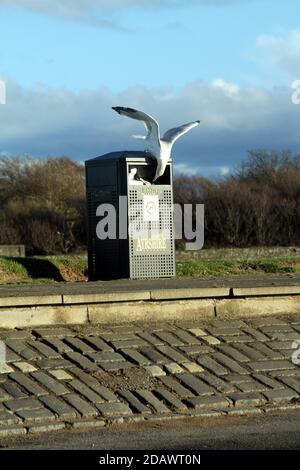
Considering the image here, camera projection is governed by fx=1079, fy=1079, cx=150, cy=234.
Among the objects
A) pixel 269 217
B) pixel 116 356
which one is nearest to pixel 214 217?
pixel 269 217

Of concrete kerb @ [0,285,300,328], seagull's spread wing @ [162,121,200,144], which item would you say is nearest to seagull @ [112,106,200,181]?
seagull's spread wing @ [162,121,200,144]

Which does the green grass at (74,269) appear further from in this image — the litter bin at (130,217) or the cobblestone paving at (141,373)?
the cobblestone paving at (141,373)

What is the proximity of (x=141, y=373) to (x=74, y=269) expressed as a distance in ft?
30.4

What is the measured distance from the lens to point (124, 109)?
16938 mm

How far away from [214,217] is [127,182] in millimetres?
16618

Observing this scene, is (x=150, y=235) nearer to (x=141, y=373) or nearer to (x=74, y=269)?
(x=74, y=269)

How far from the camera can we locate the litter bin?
17.9 meters

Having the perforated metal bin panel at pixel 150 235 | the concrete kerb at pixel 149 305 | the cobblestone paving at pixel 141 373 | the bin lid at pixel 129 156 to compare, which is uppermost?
the bin lid at pixel 129 156

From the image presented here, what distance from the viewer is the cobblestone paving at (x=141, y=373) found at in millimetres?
10753

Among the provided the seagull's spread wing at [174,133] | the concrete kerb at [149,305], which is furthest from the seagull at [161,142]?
the concrete kerb at [149,305]

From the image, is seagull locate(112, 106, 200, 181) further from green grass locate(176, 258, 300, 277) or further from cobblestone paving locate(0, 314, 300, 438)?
cobblestone paving locate(0, 314, 300, 438)

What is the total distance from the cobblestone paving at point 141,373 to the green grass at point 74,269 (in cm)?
587

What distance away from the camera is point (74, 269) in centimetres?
2088
